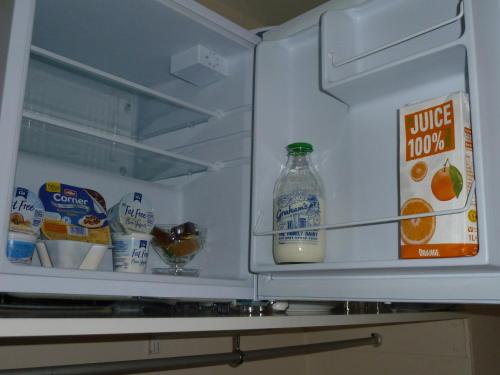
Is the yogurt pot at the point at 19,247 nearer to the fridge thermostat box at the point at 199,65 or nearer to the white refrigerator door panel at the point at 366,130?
the white refrigerator door panel at the point at 366,130

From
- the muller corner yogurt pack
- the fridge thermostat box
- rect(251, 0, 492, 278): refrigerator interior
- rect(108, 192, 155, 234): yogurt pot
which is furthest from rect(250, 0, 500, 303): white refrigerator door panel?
the muller corner yogurt pack

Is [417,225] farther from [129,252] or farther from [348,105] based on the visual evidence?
[129,252]

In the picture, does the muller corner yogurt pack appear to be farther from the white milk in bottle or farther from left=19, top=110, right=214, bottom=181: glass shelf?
the white milk in bottle

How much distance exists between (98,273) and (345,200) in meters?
0.55

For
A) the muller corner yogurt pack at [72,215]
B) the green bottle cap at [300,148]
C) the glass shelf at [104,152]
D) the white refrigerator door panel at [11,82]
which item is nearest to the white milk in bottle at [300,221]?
the green bottle cap at [300,148]

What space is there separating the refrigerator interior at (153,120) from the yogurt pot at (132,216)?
Result: 123 mm

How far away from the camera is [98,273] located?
0.82 m

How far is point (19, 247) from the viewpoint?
83cm

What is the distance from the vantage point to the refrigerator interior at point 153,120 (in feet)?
3.48

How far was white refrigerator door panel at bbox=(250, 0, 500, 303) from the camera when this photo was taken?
773 millimetres

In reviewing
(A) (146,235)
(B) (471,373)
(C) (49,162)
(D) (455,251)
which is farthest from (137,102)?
(B) (471,373)

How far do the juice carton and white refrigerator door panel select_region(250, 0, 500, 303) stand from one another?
0.04 m

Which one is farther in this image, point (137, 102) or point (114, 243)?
point (137, 102)

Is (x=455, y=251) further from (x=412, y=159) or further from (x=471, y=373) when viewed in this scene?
(x=471, y=373)
